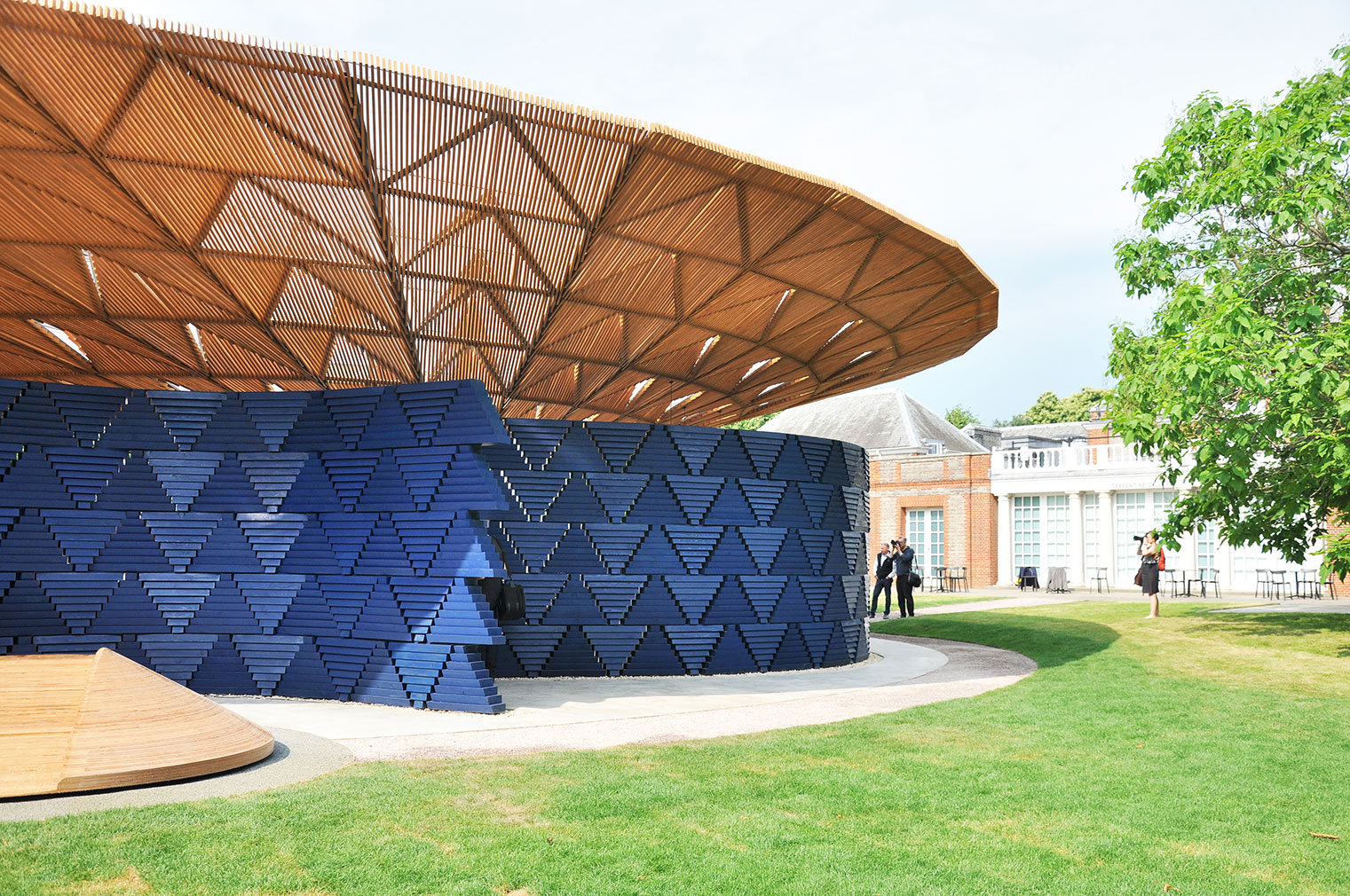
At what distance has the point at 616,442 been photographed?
585 inches

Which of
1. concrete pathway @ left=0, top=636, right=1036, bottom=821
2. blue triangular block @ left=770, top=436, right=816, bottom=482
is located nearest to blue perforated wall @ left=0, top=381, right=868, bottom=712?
concrete pathway @ left=0, top=636, right=1036, bottom=821

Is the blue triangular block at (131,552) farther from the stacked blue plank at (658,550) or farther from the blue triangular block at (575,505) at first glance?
the blue triangular block at (575,505)

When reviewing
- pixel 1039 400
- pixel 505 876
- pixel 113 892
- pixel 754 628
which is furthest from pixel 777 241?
pixel 1039 400

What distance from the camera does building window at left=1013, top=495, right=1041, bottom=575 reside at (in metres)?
44.5

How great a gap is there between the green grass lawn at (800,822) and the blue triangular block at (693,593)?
4381mm

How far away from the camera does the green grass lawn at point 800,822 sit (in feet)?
18.6

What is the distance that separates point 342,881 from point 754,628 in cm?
1046

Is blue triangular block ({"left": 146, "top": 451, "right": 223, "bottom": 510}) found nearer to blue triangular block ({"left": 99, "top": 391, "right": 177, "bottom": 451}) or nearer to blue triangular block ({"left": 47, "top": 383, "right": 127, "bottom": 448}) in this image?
blue triangular block ({"left": 99, "top": 391, "right": 177, "bottom": 451})

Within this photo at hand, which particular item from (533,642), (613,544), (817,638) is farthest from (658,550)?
(817,638)

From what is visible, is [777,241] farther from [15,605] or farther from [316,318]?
[15,605]

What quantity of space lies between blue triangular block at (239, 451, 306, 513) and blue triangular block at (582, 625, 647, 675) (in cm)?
437

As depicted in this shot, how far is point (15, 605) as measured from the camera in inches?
486

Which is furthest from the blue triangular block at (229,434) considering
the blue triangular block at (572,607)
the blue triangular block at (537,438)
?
the blue triangular block at (572,607)

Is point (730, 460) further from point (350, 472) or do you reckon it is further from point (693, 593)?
point (350, 472)
